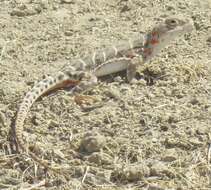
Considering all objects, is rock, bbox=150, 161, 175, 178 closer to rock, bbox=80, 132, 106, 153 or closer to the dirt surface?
the dirt surface

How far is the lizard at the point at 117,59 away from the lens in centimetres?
757

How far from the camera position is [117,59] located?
8016mm

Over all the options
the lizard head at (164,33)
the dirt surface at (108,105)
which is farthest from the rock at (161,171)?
the lizard head at (164,33)

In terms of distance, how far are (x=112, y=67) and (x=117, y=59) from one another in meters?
0.14

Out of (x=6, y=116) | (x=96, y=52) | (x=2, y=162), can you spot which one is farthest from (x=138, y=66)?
(x=2, y=162)

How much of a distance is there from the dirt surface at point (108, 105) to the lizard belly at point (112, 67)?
4.2 inches

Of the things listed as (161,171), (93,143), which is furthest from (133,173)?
(93,143)

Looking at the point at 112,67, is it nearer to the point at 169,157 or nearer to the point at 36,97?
the point at 36,97

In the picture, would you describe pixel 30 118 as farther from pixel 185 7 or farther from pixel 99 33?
pixel 185 7

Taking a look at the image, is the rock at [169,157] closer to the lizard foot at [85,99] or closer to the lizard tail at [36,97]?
the lizard tail at [36,97]

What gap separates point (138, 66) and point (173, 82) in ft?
2.54

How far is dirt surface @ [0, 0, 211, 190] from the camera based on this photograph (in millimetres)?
5871

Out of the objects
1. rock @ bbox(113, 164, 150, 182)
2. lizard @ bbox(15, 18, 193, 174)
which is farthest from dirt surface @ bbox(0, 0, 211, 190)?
lizard @ bbox(15, 18, 193, 174)

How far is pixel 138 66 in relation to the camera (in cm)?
796
